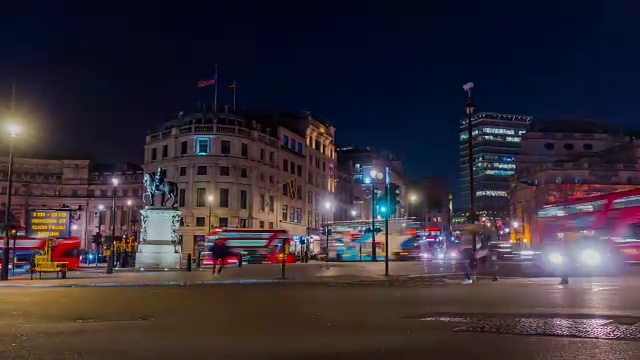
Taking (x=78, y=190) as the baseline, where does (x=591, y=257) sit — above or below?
below

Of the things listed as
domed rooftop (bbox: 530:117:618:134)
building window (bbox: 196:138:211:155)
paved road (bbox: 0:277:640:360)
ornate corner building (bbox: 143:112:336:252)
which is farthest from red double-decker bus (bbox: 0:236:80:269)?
domed rooftop (bbox: 530:117:618:134)

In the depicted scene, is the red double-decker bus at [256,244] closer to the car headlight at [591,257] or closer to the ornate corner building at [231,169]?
the ornate corner building at [231,169]

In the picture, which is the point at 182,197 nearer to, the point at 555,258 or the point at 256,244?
the point at 256,244

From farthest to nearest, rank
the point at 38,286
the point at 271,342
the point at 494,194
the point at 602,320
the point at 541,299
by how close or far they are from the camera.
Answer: the point at 494,194, the point at 38,286, the point at 541,299, the point at 602,320, the point at 271,342

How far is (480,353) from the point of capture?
8.51m

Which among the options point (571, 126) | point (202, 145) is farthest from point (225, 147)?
point (571, 126)

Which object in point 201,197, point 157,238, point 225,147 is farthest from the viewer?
point 225,147

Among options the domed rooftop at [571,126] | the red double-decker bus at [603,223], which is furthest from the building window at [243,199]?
the domed rooftop at [571,126]

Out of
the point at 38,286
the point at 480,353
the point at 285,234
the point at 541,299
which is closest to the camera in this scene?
the point at 480,353

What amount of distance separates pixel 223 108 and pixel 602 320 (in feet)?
264

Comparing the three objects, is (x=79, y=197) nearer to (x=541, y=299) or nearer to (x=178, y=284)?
(x=178, y=284)

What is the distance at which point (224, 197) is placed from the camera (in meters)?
80.1

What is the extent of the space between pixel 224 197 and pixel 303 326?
69555mm

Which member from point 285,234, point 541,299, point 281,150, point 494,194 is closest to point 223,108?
point 281,150
